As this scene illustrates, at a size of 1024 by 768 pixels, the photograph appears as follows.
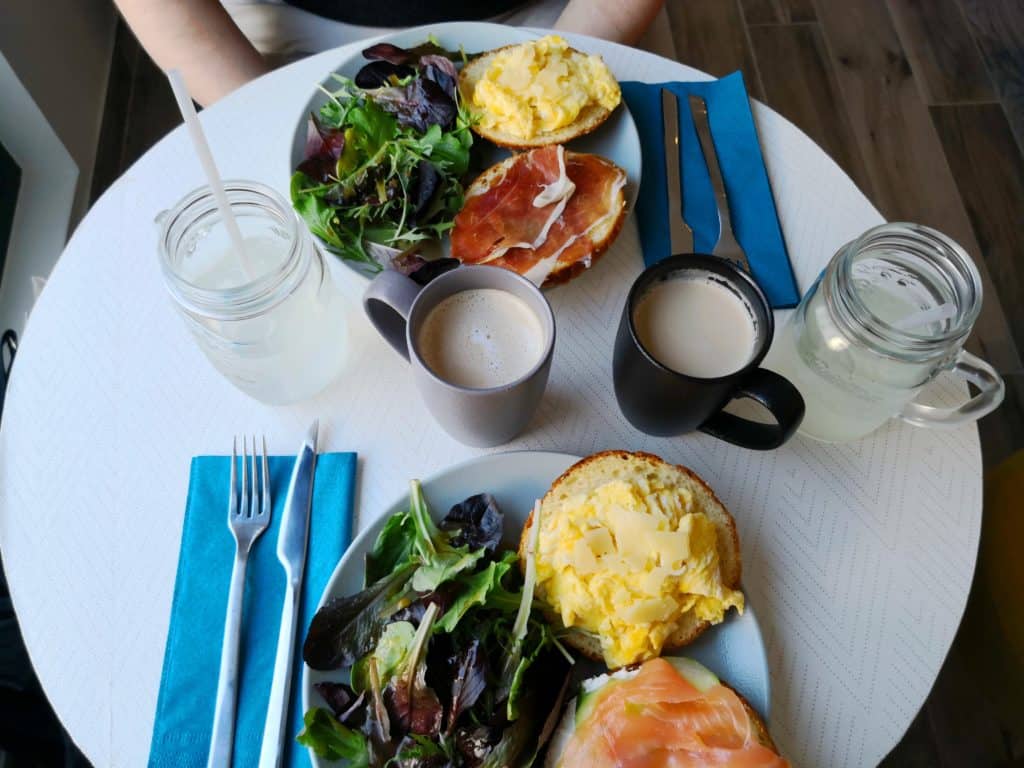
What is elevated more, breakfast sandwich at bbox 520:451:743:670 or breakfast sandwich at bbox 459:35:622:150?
breakfast sandwich at bbox 459:35:622:150

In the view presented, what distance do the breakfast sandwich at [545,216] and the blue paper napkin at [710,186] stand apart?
83mm

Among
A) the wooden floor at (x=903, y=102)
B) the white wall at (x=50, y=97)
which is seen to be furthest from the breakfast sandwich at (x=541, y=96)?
the wooden floor at (x=903, y=102)

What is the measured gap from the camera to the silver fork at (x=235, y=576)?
0.77m

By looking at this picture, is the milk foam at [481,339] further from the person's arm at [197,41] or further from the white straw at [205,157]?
the person's arm at [197,41]

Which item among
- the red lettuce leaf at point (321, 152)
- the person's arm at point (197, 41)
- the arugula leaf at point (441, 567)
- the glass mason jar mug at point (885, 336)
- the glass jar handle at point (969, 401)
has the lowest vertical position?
the glass jar handle at point (969, 401)

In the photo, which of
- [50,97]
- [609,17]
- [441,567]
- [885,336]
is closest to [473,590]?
[441,567]

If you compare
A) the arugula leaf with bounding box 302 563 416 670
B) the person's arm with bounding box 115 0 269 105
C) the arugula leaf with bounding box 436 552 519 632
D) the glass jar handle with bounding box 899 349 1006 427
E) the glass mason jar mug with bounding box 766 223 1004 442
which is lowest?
the glass jar handle with bounding box 899 349 1006 427

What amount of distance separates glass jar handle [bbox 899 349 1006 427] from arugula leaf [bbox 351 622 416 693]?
0.64 metres

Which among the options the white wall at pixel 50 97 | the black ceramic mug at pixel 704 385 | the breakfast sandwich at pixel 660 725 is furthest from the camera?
the white wall at pixel 50 97

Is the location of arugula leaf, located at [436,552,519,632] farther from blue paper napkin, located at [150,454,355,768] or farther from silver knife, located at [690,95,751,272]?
silver knife, located at [690,95,751,272]

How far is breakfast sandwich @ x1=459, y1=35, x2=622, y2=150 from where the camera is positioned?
3.57 ft

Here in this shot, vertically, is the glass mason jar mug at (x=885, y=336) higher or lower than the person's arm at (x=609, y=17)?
lower

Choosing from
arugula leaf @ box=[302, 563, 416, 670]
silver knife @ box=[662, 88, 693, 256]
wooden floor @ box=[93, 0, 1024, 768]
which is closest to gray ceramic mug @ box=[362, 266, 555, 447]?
arugula leaf @ box=[302, 563, 416, 670]

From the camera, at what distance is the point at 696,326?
34.1 inches
